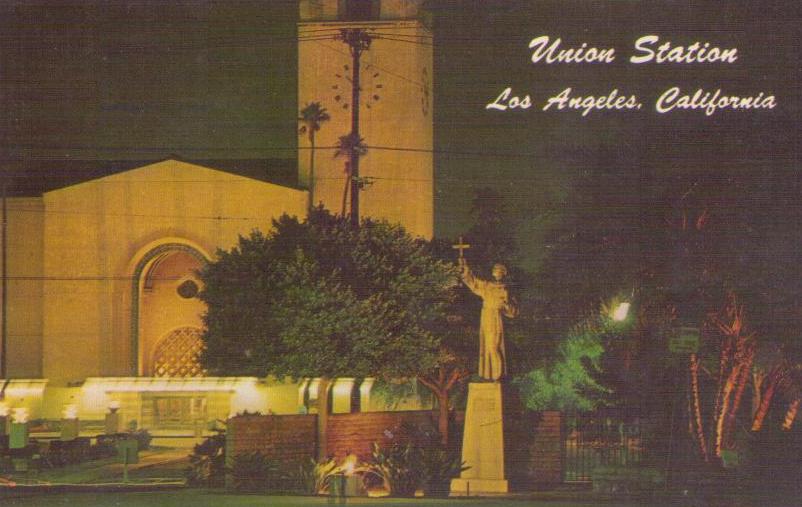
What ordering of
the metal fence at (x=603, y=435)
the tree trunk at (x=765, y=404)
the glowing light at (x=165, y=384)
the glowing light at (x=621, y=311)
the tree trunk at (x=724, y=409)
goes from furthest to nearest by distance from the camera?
1. the glowing light at (x=165, y=384)
2. the tree trunk at (x=765, y=404)
3. the tree trunk at (x=724, y=409)
4. the metal fence at (x=603, y=435)
5. the glowing light at (x=621, y=311)

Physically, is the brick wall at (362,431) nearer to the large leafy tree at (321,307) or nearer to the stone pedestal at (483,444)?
the large leafy tree at (321,307)

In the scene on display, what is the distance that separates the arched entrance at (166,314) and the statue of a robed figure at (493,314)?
2509 cm

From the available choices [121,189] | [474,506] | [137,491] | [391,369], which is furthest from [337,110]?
[474,506]

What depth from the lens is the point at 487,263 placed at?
1342 inches

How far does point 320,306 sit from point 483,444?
15.5 ft

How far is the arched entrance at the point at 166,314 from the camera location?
49.2 metres

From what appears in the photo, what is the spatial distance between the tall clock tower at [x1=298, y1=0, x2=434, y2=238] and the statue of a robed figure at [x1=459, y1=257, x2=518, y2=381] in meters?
25.0

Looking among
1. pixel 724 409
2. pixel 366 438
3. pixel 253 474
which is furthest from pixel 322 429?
pixel 724 409

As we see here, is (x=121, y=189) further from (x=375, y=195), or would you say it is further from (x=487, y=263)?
(x=487, y=263)

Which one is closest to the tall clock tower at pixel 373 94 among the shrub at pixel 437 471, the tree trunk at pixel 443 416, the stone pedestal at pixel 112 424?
the stone pedestal at pixel 112 424

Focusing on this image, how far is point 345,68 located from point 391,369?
22877 millimetres

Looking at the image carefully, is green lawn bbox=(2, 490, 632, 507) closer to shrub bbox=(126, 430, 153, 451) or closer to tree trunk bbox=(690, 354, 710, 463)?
tree trunk bbox=(690, 354, 710, 463)

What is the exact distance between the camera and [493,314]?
25750mm

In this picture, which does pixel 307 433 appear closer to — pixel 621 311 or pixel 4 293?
pixel 621 311
